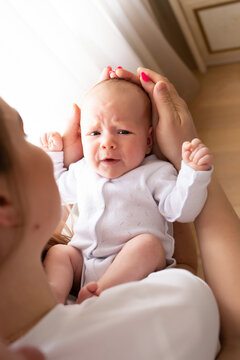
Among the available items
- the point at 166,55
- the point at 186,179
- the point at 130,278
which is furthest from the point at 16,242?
the point at 166,55

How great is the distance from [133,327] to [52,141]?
819mm

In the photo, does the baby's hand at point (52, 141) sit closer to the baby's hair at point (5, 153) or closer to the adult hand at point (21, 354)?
the baby's hair at point (5, 153)

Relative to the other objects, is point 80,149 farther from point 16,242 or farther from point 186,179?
point 16,242

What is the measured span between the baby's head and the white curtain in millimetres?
273

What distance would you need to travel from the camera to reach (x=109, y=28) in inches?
70.0

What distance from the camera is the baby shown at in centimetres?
123

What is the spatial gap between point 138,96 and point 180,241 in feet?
1.44

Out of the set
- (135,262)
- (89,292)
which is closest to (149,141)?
(135,262)

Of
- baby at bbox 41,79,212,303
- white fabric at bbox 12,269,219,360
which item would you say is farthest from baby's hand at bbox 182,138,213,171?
white fabric at bbox 12,269,219,360

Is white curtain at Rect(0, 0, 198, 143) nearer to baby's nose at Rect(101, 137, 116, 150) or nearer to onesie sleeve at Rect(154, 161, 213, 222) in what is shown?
baby's nose at Rect(101, 137, 116, 150)

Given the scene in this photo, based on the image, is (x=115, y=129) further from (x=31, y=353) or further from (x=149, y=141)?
(x=31, y=353)

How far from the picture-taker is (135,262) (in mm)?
1212

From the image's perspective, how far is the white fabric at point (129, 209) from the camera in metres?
1.28

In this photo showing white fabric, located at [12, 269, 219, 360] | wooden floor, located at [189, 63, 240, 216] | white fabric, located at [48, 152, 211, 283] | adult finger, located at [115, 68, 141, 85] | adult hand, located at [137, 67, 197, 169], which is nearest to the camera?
white fabric, located at [12, 269, 219, 360]
